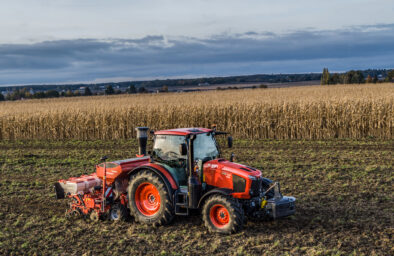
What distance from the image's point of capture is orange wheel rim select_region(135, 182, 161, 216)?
8203 mm

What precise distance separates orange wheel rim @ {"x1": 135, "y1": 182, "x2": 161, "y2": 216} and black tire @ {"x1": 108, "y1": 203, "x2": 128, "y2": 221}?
0.46 meters

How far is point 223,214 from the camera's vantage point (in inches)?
300

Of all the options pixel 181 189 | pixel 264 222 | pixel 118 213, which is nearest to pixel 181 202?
pixel 181 189

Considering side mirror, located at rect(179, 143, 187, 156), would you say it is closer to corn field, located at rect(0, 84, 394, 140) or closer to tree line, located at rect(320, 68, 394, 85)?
corn field, located at rect(0, 84, 394, 140)

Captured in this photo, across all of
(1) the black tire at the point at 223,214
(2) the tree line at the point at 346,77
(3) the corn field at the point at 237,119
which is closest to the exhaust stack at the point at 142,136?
(1) the black tire at the point at 223,214

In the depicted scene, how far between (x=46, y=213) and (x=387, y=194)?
8.33 m

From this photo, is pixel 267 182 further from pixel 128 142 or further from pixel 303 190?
pixel 128 142

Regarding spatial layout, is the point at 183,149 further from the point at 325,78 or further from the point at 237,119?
the point at 325,78

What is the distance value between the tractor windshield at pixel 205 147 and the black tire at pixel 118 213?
202 cm

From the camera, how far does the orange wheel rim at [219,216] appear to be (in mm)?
7538

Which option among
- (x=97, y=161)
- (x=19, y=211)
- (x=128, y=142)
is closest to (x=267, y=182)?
(x=19, y=211)

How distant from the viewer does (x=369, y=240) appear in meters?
7.34

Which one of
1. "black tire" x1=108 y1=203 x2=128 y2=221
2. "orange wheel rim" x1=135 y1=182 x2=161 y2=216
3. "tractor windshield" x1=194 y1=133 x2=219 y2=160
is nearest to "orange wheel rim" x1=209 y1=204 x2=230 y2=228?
"tractor windshield" x1=194 y1=133 x2=219 y2=160

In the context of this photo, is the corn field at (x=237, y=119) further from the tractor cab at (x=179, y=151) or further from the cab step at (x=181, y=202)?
the cab step at (x=181, y=202)
